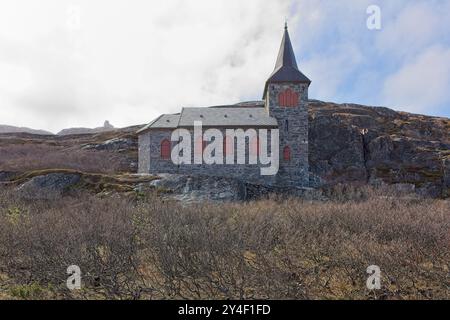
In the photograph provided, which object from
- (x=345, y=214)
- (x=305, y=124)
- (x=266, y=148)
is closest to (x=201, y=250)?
(x=345, y=214)

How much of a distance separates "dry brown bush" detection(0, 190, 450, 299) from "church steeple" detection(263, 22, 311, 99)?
2496cm

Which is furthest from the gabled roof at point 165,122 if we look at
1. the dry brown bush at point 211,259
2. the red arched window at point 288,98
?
the dry brown bush at point 211,259

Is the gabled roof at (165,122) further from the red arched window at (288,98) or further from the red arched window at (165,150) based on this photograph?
the red arched window at (288,98)

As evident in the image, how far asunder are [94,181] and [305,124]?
742 inches

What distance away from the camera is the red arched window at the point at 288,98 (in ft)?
106

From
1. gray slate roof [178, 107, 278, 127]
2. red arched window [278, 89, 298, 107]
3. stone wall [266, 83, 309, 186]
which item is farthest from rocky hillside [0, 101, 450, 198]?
red arched window [278, 89, 298, 107]

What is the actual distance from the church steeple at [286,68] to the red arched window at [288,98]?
3.56 feet

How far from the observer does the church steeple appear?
105 ft

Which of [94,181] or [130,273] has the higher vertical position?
[94,181]

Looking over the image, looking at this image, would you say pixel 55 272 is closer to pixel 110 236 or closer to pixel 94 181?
pixel 110 236

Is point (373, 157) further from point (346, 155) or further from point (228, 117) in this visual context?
point (228, 117)

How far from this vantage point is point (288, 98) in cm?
3225

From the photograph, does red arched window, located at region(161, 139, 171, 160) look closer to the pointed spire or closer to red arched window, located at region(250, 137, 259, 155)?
red arched window, located at region(250, 137, 259, 155)
